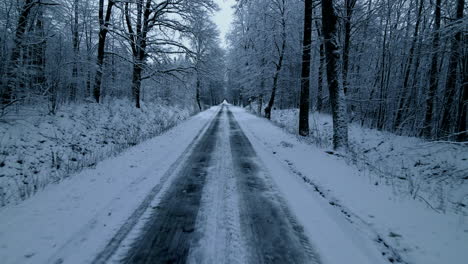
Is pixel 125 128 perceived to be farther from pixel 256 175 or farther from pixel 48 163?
pixel 256 175

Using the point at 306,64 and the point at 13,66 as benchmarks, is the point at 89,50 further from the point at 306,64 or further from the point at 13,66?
the point at 306,64

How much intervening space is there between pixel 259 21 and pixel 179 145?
611 inches

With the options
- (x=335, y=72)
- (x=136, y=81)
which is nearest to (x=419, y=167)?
(x=335, y=72)

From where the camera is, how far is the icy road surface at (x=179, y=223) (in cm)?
243

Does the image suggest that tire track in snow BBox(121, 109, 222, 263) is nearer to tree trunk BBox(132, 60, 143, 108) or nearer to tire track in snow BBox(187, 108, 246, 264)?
tire track in snow BBox(187, 108, 246, 264)

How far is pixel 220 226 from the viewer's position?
3.01 metres

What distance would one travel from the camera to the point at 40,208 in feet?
11.0

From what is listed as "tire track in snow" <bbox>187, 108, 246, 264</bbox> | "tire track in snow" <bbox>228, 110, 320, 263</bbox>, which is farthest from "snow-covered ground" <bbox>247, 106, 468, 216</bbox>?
"tire track in snow" <bbox>187, 108, 246, 264</bbox>

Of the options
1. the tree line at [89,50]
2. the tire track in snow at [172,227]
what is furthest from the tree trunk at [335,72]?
the tree line at [89,50]

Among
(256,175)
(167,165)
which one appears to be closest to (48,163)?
(167,165)

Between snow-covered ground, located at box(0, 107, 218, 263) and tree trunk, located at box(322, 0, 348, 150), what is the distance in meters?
6.02

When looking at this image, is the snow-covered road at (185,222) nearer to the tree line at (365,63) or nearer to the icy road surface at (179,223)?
the icy road surface at (179,223)

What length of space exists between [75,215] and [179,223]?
1.60 meters

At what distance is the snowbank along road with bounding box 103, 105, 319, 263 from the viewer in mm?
2436
